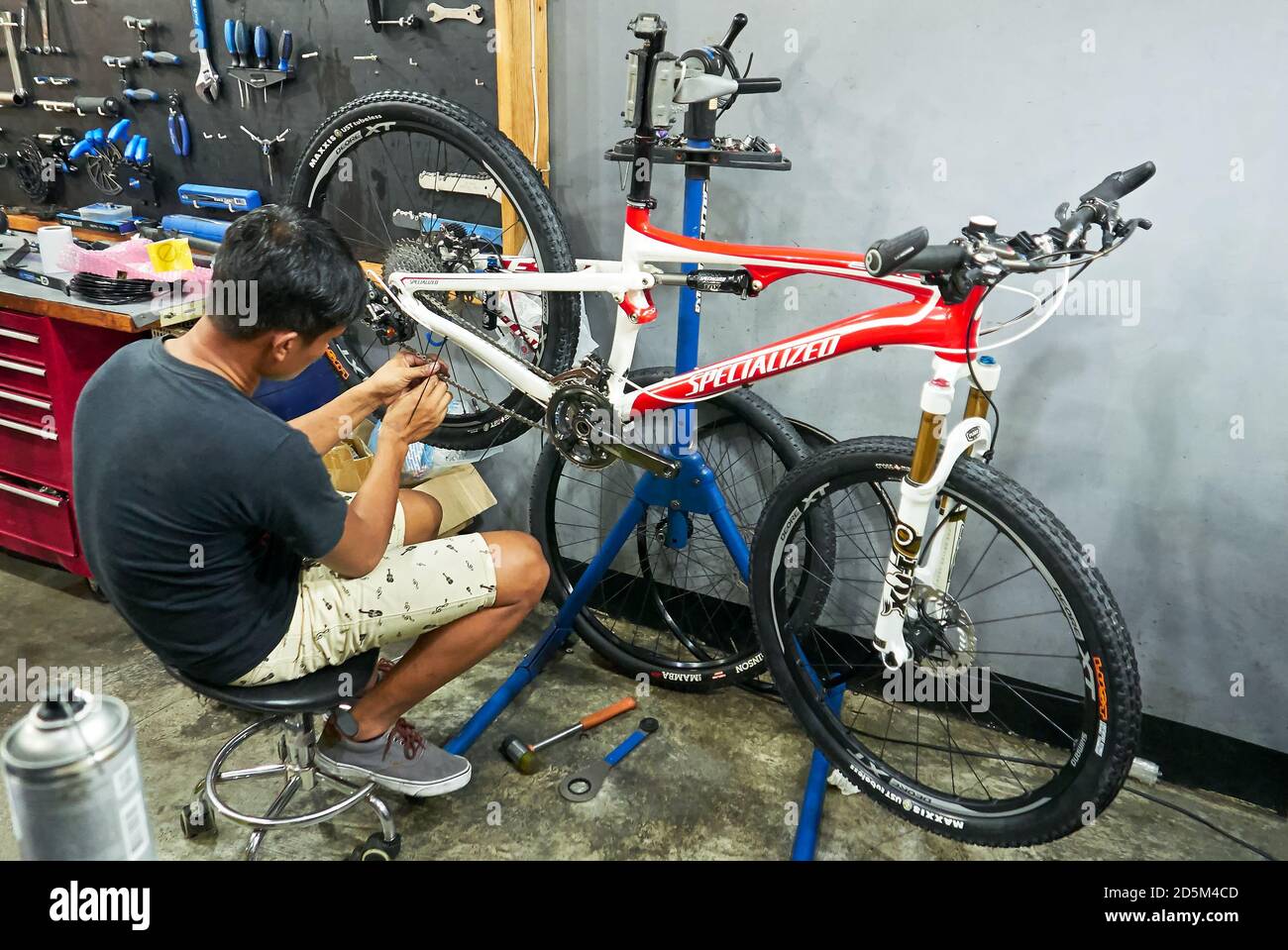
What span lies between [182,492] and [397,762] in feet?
2.46

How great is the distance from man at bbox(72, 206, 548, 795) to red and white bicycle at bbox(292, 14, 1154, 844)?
421 mm

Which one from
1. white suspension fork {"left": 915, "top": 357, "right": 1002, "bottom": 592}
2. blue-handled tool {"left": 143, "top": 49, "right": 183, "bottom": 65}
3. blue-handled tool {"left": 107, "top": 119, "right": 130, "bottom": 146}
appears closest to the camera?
white suspension fork {"left": 915, "top": 357, "right": 1002, "bottom": 592}

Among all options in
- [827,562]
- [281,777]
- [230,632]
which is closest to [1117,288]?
[827,562]

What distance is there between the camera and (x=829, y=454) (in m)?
1.61

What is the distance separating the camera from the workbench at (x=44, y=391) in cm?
226

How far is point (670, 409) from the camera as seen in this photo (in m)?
1.91

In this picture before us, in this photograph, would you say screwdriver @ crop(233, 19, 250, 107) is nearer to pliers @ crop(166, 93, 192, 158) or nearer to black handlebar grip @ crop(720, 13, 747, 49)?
pliers @ crop(166, 93, 192, 158)

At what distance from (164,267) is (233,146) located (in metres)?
0.52

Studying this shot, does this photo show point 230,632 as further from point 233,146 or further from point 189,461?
point 233,146

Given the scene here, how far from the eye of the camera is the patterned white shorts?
1570mm

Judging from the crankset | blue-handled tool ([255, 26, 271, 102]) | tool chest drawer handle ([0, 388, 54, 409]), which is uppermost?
blue-handled tool ([255, 26, 271, 102])
